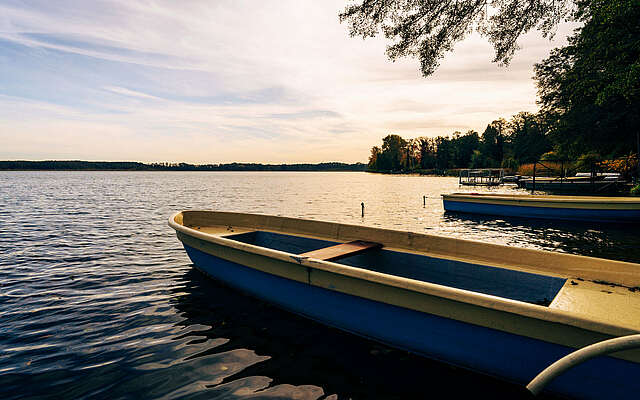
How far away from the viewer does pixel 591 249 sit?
39.4 feet

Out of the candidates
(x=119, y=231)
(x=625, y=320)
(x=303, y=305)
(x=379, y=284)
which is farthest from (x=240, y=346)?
(x=119, y=231)

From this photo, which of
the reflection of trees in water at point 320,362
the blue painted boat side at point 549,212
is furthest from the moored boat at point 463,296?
the blue painted boat side at point 549,212

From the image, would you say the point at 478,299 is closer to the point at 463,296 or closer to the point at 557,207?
the point at 463,296

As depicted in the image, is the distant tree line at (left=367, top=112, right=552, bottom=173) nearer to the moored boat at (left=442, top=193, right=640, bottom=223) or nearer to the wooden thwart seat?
the moored boat at (left=442, top=193, right=640, bottom=223)

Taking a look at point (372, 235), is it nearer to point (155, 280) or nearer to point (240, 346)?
point (240, 346)

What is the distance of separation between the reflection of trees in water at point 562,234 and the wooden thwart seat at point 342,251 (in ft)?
29.3

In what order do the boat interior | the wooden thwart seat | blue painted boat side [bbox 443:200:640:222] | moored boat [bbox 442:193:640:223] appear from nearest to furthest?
the boat interior → the wooden thwart seat → moored boat [bbox 442:193:640:223] → blue painted boat side [bbox 443:200:640:222]

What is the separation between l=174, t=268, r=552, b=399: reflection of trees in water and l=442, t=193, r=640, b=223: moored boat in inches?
673

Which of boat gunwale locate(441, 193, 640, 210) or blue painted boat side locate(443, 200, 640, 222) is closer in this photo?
boat gunwale locate(441, 193, 640, 210)

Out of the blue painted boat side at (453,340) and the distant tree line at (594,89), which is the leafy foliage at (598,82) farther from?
the blue painted boat side at (453,340)

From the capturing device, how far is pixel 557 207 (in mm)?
17406

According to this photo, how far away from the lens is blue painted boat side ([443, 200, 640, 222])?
52.9ft

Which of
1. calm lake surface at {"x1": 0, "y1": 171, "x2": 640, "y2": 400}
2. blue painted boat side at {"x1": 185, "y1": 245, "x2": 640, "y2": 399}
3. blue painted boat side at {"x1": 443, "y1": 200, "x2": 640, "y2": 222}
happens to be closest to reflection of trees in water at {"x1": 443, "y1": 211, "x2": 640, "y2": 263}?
blue painted boat side at {"x1": 443, "y1": 200, "x2": 640, "y2": 222}

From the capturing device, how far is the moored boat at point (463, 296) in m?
3.21
